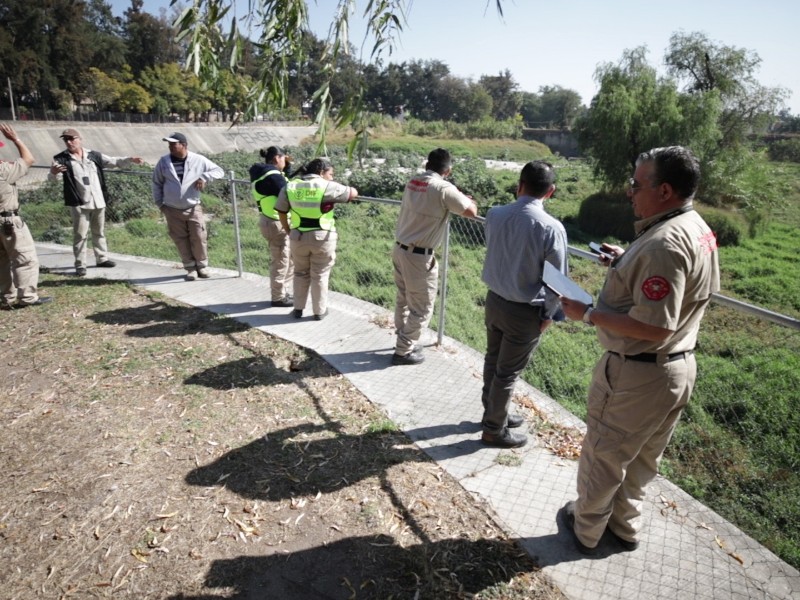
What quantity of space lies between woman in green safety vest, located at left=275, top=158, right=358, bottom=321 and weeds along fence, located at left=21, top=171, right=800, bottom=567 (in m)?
0.46

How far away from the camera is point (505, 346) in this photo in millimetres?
3365

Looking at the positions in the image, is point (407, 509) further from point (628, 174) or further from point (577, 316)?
point (628, 174)

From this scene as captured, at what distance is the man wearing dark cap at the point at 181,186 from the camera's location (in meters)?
6.66

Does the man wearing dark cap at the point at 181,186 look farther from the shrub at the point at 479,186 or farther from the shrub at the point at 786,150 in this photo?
the shrub at the point at 786,150

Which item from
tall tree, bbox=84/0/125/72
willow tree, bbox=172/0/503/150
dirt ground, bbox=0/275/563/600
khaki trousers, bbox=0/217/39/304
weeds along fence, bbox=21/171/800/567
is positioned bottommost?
weeds along fence, bbox=21/171/800/567

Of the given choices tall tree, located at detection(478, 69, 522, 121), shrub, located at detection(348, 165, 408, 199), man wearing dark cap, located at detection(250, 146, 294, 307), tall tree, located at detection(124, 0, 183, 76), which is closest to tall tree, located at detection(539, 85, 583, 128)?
tall tree, located at detection(478, 69, 522, 121)

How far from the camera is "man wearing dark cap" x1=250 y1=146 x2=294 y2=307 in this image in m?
5.87

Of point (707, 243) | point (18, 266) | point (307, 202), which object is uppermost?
point (707, 243)

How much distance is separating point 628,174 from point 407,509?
1092 inches

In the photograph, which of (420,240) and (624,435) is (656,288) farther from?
(420,240)

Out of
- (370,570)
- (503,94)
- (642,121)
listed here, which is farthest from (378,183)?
(503,94)

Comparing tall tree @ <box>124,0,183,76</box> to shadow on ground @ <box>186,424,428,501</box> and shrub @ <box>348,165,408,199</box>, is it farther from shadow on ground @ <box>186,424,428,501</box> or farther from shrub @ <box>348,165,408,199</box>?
shadow on ground @ <box>186,424,428,501</box>

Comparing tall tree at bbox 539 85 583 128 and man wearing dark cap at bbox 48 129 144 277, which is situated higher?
tall tree at bbox 539 85 583 128

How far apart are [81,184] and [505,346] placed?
21.0ft
